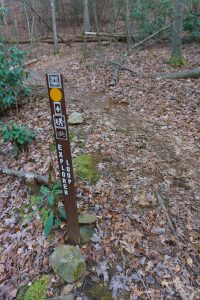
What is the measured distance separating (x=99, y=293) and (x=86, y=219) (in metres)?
0.86

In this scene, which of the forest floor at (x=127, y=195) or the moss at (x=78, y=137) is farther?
the moss at (x=78, y=137)

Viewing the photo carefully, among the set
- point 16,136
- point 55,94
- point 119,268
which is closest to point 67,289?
point 119,268

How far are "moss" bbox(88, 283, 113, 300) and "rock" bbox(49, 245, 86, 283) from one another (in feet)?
0.62

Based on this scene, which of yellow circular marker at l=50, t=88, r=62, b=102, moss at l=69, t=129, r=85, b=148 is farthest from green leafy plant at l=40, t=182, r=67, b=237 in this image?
moss at l=69, t=129, r=85, b=148

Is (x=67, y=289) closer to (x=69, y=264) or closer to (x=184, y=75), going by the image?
(x=69, y=264)

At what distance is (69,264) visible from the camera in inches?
108

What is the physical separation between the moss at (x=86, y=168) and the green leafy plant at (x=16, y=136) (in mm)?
1106

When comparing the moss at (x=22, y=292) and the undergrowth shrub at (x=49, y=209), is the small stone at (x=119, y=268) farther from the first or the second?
the moss at (x=22, y=292)

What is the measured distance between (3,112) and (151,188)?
14.8 feet

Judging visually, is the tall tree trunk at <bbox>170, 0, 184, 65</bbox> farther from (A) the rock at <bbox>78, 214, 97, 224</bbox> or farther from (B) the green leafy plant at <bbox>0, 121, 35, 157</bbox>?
(A) the rock at <bbox>78, 214, 97, 224</bbox>

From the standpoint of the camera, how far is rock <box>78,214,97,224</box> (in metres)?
3.27

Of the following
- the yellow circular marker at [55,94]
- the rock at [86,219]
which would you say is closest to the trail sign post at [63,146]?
the yellow circular marker at [55,94]

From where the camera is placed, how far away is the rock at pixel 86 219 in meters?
3.27

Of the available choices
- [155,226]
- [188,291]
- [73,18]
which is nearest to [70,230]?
[155,226]
